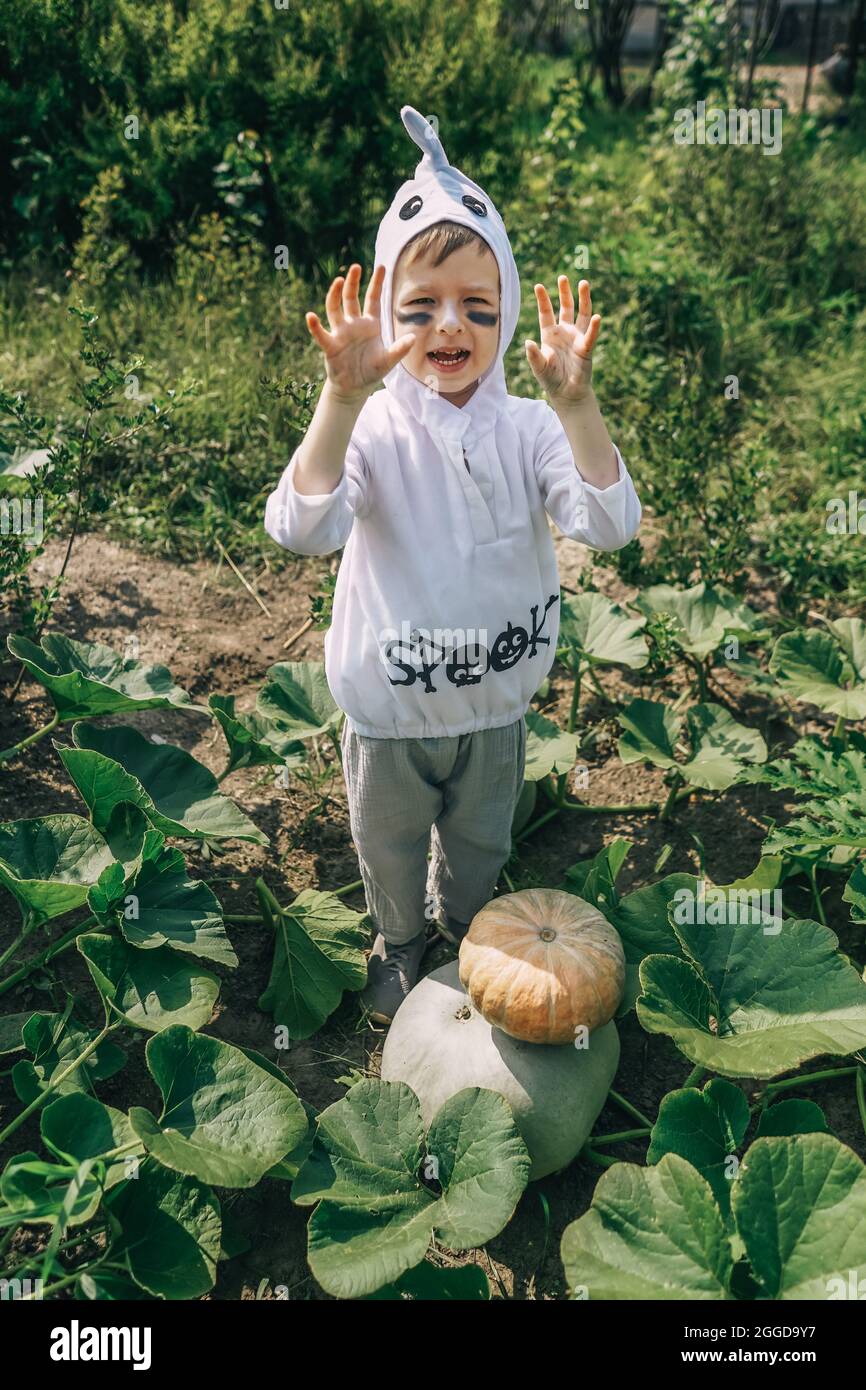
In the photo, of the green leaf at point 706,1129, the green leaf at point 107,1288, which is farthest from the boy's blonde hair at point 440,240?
the green leaf at point 107,1288

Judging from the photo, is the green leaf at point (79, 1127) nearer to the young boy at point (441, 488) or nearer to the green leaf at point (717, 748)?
the young boy at point (441, 488)

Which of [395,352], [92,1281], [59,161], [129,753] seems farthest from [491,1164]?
[59,161]

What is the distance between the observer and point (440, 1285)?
2150mm

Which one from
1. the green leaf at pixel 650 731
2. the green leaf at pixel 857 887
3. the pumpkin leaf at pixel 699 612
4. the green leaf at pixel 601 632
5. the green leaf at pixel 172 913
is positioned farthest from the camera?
the pumpkin leaf at pixel 699 612

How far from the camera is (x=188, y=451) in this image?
4355 millimetres

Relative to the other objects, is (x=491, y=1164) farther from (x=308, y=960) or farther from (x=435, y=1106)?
(x=308, y=960)

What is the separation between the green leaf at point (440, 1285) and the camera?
7.02 feet

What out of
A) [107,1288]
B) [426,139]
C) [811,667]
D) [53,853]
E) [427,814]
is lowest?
[107,1288]

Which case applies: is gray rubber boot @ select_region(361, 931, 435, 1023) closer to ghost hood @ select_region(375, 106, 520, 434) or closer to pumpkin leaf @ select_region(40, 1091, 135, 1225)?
pumpkin leaf @ select_region(40, 1091, 135, 1225)

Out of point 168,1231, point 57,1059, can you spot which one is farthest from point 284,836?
point 168,1231

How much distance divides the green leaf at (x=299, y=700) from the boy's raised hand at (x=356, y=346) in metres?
1.15

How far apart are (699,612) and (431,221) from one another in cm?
170

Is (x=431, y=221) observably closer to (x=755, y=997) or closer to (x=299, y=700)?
(x=299, y=700)

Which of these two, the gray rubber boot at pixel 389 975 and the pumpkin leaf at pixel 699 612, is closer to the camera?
the gray rubber boot at pixel 389 975
